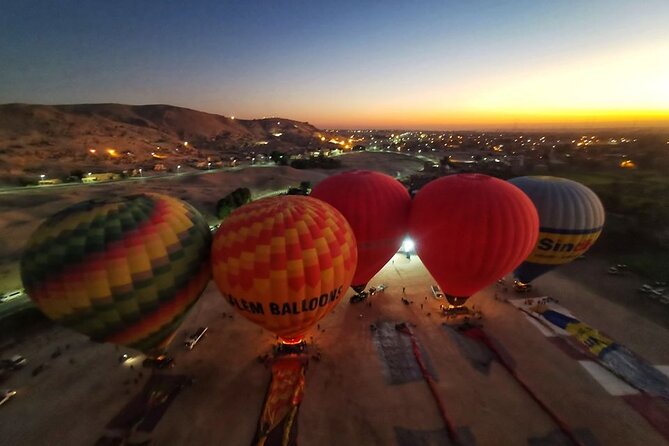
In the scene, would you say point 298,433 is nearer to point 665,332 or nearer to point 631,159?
point 665,332

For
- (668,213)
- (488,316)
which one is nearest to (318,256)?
(488,316)

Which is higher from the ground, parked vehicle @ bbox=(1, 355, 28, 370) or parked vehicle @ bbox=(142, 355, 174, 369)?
parked vehicle @ bbox=(1, 355, 28, 370)

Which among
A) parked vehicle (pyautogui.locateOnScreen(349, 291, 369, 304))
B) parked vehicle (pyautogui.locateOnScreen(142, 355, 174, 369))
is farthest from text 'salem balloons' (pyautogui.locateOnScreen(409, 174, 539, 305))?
parked vehicle (pyautogui.locateOnScreen(142, 355, 174, 369))

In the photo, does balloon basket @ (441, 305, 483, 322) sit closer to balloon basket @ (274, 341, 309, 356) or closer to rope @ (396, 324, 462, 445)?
rope @ (396, 324, 462, 445)

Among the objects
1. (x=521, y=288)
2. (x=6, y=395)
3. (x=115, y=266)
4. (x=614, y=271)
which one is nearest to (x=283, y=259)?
(x=115, y=266)

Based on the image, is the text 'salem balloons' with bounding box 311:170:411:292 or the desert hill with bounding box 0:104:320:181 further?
the desert hill with bounding box 0:104:320:181
